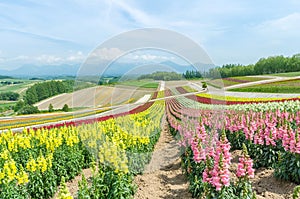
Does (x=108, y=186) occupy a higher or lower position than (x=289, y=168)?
lower

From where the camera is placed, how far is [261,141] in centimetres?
650

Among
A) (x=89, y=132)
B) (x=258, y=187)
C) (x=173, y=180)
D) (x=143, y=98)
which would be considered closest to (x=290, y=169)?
(x=258, y=187)

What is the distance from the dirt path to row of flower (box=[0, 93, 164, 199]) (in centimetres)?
31

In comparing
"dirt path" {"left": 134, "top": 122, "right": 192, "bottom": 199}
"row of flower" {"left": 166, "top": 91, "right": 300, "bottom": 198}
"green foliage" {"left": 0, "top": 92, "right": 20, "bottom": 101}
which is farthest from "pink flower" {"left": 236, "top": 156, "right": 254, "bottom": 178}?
"green foliage" {"left": 0, "top": 92, "right": 20, "bottom": 101}

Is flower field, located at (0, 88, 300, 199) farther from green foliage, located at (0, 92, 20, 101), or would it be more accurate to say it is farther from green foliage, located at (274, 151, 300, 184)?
green foliage, located at (0, 92, 20, 101)

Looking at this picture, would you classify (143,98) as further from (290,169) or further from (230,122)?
(290,169)

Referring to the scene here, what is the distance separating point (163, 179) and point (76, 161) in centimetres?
242

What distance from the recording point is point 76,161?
23.7 feet

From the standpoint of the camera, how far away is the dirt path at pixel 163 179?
577 centimetres

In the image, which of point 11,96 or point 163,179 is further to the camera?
point 11,96

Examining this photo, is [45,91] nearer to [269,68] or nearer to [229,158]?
[269,68]

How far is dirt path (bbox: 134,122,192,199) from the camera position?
5.77 meters

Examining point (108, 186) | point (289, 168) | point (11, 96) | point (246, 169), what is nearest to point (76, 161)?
point (108, 186)

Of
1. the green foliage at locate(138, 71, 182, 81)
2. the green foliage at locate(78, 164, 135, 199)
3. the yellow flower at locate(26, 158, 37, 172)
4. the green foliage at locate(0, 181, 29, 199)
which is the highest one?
the green foliage at locate(138, 71, 182, 81)
